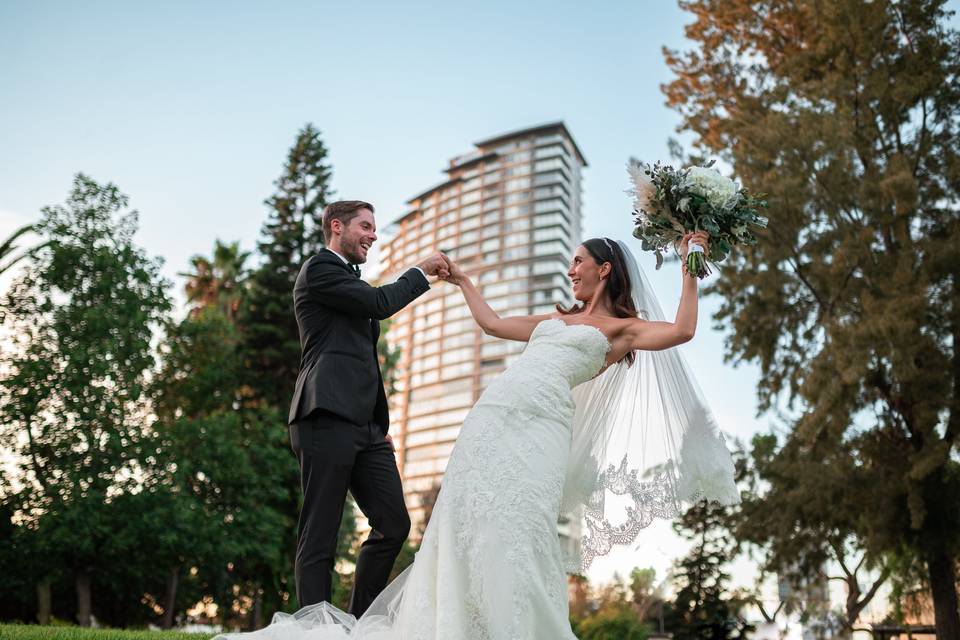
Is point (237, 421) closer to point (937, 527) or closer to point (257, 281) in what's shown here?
point (257, 281)

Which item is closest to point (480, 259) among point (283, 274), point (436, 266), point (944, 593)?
point (283, 274)

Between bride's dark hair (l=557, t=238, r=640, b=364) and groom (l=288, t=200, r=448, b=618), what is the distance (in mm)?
1063

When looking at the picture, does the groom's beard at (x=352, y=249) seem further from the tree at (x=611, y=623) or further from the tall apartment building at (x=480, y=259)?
the tall apartment building at (x=480, y=259)

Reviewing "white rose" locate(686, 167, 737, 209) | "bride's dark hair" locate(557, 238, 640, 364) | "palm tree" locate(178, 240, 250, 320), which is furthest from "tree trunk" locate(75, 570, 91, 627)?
"white rose" locate(686, 167, 737, 209)

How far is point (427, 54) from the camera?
34.4 m


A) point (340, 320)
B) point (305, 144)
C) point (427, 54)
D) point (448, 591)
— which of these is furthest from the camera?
point (427, 54)

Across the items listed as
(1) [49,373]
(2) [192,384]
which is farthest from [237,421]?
(1) [49,373]

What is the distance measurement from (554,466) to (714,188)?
1900 mm

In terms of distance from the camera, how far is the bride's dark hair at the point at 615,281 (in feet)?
16.1

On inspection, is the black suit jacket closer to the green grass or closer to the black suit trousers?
the black suit trousers

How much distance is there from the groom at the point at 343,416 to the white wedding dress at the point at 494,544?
11.9 inches

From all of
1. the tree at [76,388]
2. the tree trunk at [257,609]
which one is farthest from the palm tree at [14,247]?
the tree trunk at [257,609]

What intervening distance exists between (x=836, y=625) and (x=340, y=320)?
33.5 meters

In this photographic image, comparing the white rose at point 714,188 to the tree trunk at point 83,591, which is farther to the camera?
the tree trunk at point 83,591
